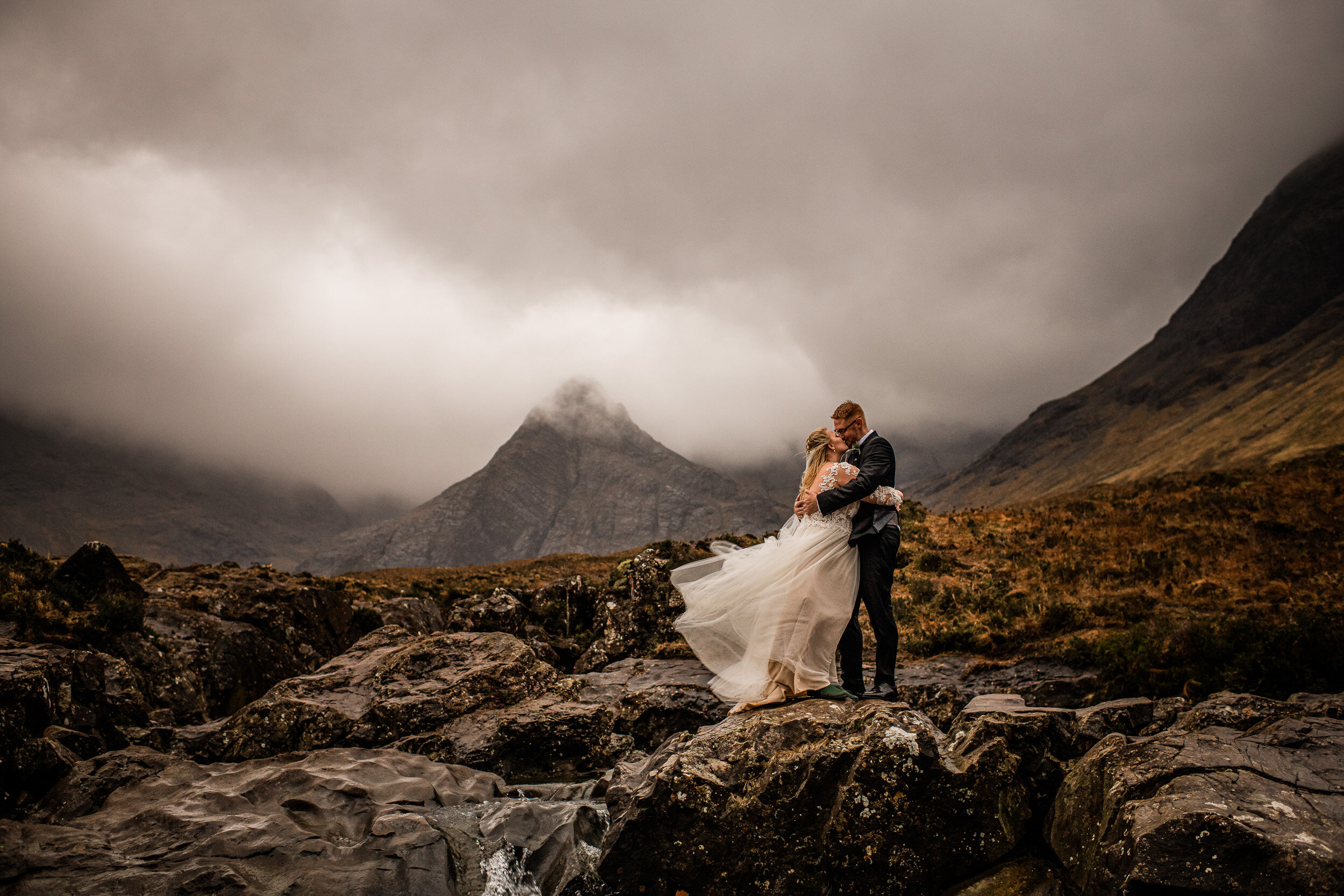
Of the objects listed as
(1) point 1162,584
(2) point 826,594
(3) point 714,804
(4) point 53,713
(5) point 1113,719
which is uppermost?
(2) point 826,594

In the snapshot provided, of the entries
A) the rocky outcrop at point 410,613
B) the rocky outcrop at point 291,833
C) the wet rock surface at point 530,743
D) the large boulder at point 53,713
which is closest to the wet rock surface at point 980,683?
the wet rock surface at point 530,743

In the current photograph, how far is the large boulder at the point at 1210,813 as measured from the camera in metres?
4.83

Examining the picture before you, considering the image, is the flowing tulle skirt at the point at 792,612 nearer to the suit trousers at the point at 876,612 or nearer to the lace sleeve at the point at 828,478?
the suit trousers at the point at 876,612

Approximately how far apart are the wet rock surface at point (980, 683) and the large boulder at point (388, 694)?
26.5 ft

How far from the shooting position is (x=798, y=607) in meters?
8.46

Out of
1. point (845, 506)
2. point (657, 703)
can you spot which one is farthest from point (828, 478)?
point (657, 703)

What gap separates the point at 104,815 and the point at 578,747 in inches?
267

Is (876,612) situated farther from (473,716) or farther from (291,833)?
(473,716)

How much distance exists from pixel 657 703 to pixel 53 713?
1040 cm

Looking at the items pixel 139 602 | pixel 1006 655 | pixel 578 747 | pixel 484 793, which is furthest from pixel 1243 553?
pixel 139 602

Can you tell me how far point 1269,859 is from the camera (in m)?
4.80

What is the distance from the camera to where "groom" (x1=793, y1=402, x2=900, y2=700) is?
829 cm

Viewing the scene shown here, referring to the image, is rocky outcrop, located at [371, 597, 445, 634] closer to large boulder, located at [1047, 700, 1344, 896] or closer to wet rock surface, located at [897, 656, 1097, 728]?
wet rock surface, located at [897, 656, 1097, 728]

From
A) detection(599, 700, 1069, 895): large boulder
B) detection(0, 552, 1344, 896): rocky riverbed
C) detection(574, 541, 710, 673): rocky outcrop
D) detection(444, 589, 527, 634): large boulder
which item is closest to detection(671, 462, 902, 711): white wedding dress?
→ detection(0, 552, 1344, 896): rocky riverbed
